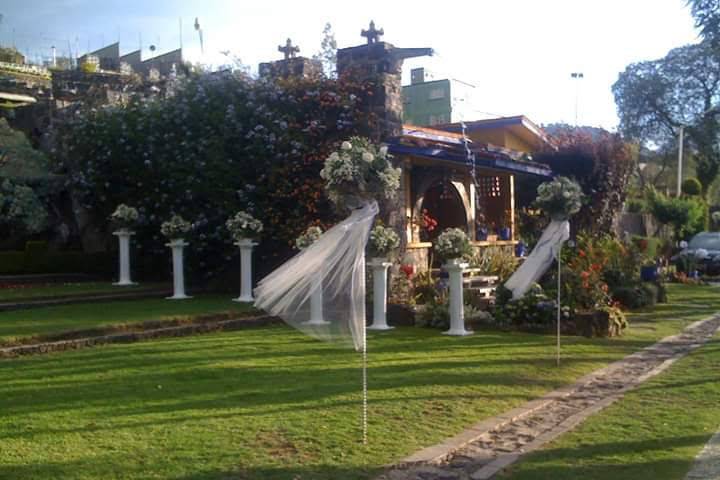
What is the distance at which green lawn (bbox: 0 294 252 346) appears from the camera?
10.6 m

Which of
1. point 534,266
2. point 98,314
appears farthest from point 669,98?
point 98,314

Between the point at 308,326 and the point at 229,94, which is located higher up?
the point at 229,94

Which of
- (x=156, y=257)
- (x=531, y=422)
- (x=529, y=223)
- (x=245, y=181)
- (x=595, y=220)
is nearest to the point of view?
(x=531, y=422)

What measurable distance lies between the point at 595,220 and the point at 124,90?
13615mm

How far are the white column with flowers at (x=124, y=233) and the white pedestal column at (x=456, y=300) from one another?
7600mm

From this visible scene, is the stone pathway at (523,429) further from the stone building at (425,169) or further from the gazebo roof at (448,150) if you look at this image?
the stone building at (425,169)

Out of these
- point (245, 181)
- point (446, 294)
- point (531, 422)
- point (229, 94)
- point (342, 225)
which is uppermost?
point (229, 94)

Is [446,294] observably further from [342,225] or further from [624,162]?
[624,162]

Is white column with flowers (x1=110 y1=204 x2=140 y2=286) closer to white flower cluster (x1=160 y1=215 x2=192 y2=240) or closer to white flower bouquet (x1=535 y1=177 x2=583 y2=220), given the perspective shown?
white flower cluster (x1=160 y1=215 x2=192 y2=240)

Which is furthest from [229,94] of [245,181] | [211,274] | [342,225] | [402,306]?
[342,225]

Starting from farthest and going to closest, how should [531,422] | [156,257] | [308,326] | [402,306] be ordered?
1. [156,257]
2. [402,306]
3. [531,422]
4. [308,326]

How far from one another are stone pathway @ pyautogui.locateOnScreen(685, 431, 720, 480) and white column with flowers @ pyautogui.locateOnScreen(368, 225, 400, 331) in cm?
666

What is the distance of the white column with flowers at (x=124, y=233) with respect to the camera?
16609 millimetres

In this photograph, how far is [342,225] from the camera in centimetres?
688
